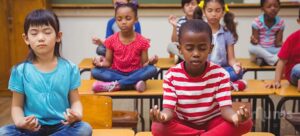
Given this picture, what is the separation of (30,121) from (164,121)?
59cm

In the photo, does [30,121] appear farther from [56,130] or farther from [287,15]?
[287,15]

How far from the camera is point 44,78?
2.37 m

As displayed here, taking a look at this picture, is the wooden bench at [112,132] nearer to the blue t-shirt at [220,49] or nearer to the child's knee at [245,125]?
the child's knee at [245,125]

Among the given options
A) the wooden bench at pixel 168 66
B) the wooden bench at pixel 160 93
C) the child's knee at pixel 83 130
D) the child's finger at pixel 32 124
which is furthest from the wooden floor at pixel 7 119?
the child's finger at pixel 32 124

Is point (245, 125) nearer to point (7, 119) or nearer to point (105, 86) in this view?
point (105, 86)

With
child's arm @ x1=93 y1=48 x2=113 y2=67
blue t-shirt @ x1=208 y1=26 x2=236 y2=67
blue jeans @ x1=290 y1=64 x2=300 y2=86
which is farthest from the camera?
blue t-shirt @ x1=208 y1=26 x2=236 y2=67

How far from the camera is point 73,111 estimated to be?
2.25 m

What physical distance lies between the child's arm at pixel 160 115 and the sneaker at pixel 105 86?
1200 mm

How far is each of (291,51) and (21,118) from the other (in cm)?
216

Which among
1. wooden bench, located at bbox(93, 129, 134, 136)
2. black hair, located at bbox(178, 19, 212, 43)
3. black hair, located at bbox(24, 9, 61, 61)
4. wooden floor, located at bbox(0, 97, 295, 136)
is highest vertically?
black hair, located at bbox(24, 9, 61, 61)

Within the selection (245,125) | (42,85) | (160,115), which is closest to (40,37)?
(42,85)

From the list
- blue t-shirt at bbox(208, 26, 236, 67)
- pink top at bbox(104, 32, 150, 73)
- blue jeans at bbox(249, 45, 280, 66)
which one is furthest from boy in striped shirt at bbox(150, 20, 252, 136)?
blue jeans at bbox(249, 45, 280, 66)

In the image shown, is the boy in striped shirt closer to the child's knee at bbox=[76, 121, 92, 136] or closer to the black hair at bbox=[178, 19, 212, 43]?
the black hair at bbox=[178, 19, 212, 43]

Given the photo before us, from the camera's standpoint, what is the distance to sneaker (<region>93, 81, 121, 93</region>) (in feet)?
10.9
